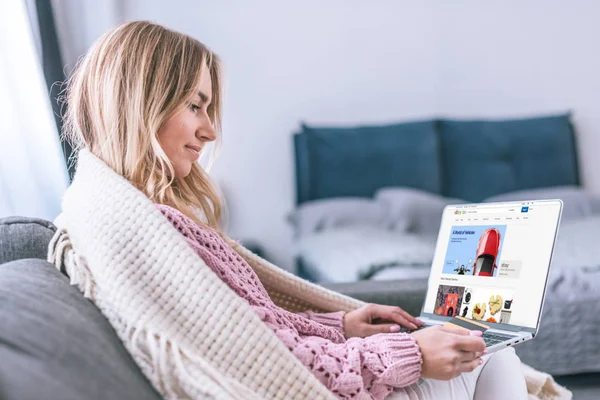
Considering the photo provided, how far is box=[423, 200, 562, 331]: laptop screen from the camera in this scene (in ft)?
3.34

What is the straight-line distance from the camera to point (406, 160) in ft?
9.86

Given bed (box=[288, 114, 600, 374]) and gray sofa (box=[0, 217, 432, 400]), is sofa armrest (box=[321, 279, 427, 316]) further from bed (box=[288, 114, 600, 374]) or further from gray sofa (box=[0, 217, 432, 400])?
bed (box=[288, 114, 600, 374])

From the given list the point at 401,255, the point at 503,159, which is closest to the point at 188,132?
the point at 401,255

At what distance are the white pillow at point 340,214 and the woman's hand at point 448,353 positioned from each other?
1864 mm

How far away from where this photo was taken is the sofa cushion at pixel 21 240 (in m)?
0.97

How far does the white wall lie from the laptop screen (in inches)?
79.3

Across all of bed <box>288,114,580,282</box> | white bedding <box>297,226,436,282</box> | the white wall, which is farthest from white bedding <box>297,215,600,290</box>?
the white wall

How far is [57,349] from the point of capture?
2.17ft

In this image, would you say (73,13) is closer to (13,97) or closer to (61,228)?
(13,97)

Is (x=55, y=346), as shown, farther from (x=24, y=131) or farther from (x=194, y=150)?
(x=24, y=131)

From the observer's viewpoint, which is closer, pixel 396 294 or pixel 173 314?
pixel 173 314

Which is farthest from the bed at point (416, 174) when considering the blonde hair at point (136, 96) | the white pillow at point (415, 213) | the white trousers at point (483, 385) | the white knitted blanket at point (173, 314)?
the white knitted blanket at point (173, 314)

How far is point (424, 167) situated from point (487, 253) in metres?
1.93

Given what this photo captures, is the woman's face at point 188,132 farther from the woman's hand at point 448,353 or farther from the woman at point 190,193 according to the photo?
the woman's hand at point 448,353
